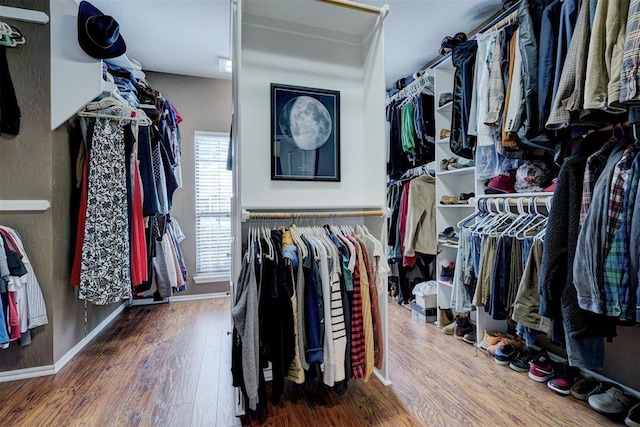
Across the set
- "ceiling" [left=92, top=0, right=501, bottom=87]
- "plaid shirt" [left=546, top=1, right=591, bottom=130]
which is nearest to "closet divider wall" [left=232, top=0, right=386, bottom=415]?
"ceiling" [left=92, top=0, right=501, bottom=87]

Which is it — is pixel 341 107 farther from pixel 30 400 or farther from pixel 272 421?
pixel 30 400

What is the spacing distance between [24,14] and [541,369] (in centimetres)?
377

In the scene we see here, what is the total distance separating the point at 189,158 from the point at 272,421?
2.94 meters

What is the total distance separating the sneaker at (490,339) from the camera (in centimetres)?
225

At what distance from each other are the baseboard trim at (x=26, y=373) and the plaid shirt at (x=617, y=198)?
123 inches

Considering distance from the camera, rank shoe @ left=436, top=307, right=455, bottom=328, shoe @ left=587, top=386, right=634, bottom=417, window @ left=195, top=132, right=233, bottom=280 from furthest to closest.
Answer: window @ left=195, top=132, right=233, bottom=280 < shoe @ left=436, top=307, right=455, bottom=328 < shoe @ left=587, top=386, right=634, bottom=417

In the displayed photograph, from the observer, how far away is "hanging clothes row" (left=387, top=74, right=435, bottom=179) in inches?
117

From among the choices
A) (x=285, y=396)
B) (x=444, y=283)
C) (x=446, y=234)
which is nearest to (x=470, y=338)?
(x=444, y=283)

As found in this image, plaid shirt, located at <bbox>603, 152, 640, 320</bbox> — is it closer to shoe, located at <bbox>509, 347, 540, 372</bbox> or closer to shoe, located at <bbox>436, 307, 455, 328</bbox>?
shoe, located at <bbox>509, 347, 540, 372</bbox>

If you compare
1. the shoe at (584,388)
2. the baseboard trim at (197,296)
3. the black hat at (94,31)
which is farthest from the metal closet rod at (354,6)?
the baseboard trim at (197,296)

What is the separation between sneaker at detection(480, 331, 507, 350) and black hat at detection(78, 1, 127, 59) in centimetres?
326

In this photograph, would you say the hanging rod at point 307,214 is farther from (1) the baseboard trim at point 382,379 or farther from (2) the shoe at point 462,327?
(2) the shoe at point 462,327

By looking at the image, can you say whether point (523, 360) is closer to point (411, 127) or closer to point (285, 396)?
point (285, 396)

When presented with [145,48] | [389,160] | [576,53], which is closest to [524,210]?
[576,53]
